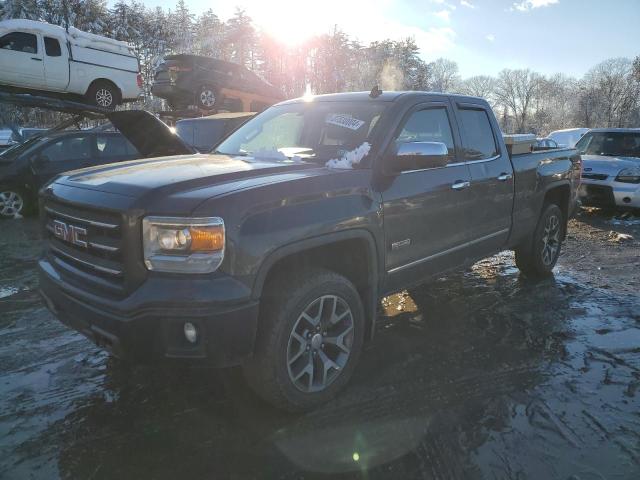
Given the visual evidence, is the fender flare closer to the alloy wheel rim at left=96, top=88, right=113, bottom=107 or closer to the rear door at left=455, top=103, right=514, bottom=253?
the rear door at left=455, top=103, right=514, bottom=253

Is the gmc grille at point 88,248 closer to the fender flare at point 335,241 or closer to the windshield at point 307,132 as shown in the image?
the fender flare at point 335,241

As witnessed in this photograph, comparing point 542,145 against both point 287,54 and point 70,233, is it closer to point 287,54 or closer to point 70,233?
point 70,233

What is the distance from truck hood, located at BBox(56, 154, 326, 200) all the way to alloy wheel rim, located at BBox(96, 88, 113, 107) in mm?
11891

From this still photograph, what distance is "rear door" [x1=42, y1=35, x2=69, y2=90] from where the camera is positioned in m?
12.3

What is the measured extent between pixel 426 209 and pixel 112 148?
7.99 m

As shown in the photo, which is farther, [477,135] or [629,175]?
[629,175]

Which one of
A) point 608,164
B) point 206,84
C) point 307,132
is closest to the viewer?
point 307,132

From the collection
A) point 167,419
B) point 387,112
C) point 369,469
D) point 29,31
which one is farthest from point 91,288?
point 29,31

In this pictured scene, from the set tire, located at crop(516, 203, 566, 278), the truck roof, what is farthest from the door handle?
tire, located at crop(516, 203, 566, 278)

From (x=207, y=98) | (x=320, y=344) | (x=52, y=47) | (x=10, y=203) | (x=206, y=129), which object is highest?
(x=52, y=47)

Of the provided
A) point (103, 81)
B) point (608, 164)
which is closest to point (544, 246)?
point (608, 164)

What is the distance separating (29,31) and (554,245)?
43.5 ft

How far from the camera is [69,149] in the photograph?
30.1 ft

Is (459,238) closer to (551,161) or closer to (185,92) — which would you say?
(551,161)
